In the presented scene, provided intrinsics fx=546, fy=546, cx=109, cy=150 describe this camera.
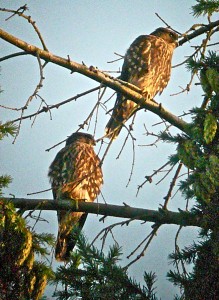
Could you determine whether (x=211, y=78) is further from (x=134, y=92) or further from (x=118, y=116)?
(x=118, y=116)

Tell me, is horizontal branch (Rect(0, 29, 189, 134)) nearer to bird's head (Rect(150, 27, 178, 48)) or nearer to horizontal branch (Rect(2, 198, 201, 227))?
horizontal branch (Rect(2, 198, 201, 227))

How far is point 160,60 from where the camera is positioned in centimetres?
669

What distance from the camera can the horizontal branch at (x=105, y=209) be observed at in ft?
12.4

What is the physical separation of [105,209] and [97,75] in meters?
1.00

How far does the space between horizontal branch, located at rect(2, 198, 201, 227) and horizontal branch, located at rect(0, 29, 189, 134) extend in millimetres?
631

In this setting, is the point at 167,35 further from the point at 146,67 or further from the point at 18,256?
the point at 18,256

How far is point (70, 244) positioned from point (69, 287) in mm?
2815

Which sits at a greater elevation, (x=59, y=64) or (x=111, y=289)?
(x=59, y=64)

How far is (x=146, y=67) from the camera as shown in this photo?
6.60 meters

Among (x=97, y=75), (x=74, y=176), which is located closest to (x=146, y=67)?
(x=74, y=176)

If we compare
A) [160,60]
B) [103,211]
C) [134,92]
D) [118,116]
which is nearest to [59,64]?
[134,92]

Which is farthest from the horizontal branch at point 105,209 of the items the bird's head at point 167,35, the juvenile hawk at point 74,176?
the bird's head at point 167,35

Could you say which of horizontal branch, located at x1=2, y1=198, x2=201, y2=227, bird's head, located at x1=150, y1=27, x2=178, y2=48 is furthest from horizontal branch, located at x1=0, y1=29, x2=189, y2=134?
bird's head, located at x1=150, y1=27, x2=178, y2=48

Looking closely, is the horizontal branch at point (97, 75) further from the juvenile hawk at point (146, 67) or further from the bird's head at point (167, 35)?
the bird's head at point (167, 35)
